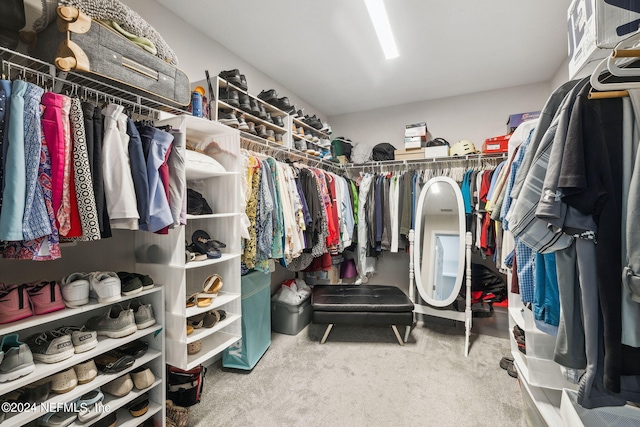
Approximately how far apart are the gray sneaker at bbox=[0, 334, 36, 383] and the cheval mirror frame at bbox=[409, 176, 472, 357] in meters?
2.60

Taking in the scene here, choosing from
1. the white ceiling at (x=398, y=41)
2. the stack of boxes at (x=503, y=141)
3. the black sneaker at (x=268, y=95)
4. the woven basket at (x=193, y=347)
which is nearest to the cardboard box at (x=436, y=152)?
the stack of boxes at (x=503, y=141)

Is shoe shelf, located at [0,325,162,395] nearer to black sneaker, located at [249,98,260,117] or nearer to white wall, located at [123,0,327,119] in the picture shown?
black sneaker, located at [249,98,260,117]

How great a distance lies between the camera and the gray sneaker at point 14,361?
89 centimetres

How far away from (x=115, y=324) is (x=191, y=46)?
2.04 m

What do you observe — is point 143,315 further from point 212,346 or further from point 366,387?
point 366,387

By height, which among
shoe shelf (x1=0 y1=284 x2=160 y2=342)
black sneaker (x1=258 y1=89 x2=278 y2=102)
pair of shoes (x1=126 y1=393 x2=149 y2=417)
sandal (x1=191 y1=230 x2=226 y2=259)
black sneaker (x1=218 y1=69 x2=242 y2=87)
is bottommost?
pair of shoes (x1=126 y1=393 x2=149 y2=417)

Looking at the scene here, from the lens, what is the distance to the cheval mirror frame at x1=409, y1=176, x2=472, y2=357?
2.56 metres

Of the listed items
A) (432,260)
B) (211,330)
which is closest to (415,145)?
(432,260)

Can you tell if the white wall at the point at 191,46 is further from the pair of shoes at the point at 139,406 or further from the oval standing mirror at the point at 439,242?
the oval standing mirror at the point at 439,242

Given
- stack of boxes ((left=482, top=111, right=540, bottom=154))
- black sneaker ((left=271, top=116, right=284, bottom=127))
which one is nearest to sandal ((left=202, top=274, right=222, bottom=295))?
black sneaker ((left=271, top=116, right=284, bottom=127))

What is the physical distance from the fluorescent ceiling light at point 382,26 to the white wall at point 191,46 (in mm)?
868

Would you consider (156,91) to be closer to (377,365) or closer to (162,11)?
(162,11)

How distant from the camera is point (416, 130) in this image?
3.35 m

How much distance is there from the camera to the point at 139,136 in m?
1.17
